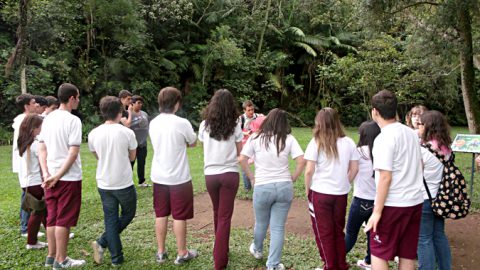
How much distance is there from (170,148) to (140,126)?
3.30 m

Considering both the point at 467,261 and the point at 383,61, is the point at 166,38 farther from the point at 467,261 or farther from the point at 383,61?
the point at 467,261

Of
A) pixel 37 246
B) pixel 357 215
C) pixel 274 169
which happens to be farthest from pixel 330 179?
pixel 37 246

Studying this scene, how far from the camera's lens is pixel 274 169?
3.48 m

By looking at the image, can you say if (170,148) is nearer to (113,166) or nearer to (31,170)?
(113,166)

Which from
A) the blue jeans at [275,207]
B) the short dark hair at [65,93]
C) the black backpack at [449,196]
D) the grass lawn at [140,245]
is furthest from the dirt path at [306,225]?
the short dark hair at [65,93]

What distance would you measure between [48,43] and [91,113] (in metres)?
3.07

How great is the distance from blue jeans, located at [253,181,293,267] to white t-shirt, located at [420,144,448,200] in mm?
1095

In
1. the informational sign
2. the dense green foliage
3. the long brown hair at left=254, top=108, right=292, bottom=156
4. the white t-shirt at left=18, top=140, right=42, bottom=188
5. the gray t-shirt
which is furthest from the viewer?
the dense green foliage

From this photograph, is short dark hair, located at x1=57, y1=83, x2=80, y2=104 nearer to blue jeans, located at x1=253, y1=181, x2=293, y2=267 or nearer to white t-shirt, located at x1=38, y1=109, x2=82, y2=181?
white t-shirt, located at x1=38, y1=109, x2=82, y2=181

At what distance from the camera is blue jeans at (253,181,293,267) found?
348 cm

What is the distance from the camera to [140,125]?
6.75m

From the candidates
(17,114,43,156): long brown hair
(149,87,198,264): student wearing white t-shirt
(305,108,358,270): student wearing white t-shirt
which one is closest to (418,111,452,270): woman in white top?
(305,108,358,270): student wearing white t-shirt

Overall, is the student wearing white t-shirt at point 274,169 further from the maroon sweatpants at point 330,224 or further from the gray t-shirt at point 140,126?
the gray t-shirt at point 140,126

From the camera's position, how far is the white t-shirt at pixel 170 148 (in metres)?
3.65
